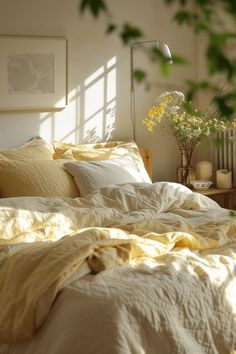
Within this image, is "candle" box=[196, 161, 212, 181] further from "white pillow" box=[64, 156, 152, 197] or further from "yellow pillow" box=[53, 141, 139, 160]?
"white pillow" box=[64, 156, 152, 197]

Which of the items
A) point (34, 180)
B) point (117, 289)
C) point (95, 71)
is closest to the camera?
point (117, 289)

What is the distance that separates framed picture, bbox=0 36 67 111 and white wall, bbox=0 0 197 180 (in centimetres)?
6

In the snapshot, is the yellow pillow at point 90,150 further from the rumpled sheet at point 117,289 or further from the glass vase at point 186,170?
the rumpled sheet at point 117,289

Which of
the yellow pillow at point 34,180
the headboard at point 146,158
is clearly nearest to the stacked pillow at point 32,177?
the yellow pillow at point 34,180

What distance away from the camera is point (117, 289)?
7.66ft

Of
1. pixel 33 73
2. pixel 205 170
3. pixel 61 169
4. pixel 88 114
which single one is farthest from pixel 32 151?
pixel 205 170

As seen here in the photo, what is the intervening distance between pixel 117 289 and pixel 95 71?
2703 millimetres

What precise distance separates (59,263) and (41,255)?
14 centimetres

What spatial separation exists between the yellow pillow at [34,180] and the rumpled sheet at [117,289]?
0.63 meters

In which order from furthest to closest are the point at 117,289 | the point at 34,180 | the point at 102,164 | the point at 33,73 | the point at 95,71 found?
the point at 95,71, the point at 33,73, the point at 102,164, the point at 34,180, the point at 117,289

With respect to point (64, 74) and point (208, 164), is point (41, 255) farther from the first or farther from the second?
point (208, 164)

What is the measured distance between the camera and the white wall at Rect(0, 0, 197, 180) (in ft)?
14.5

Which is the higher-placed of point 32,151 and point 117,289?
point 32,151

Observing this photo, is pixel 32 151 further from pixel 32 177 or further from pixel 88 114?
pixel 88 114
